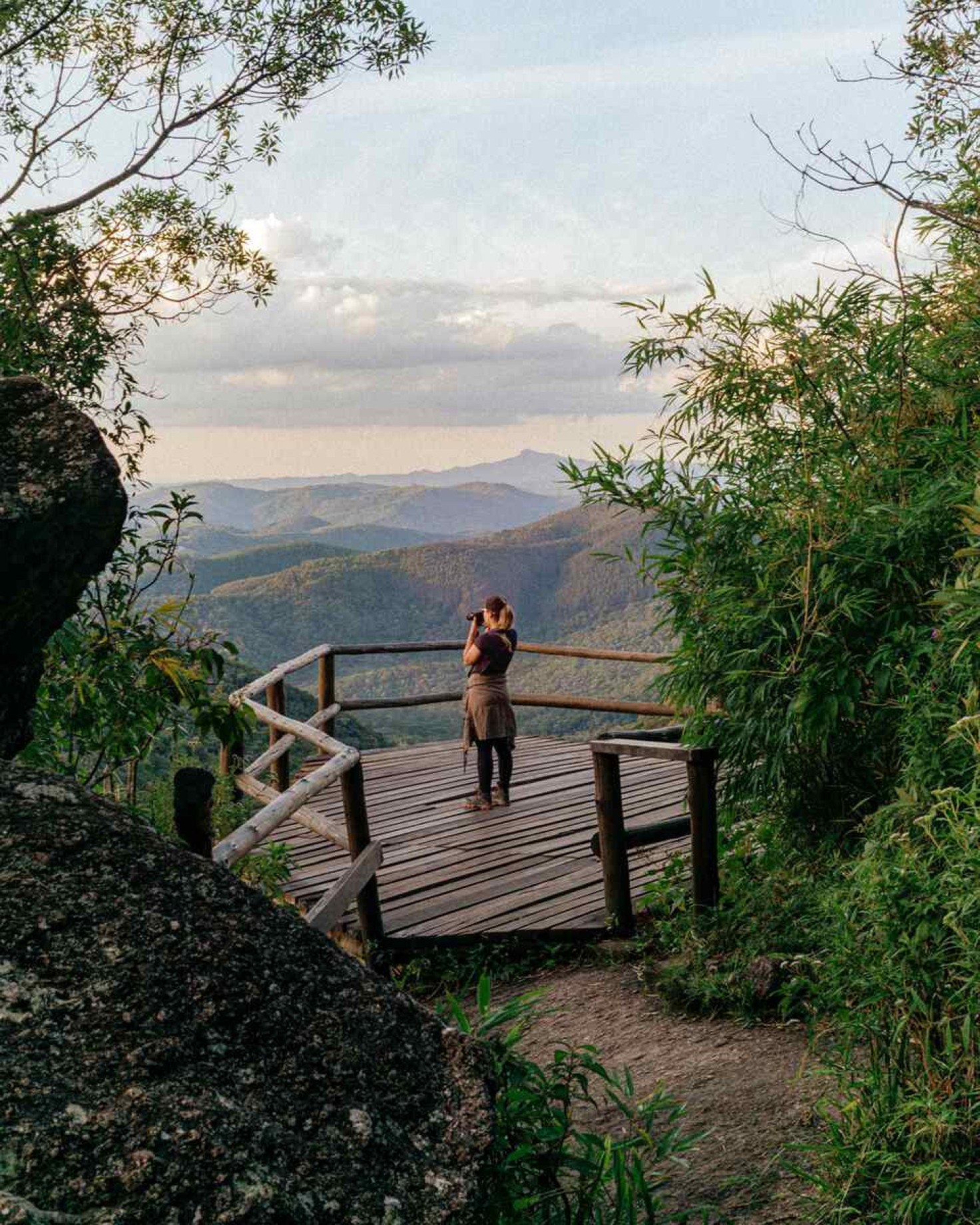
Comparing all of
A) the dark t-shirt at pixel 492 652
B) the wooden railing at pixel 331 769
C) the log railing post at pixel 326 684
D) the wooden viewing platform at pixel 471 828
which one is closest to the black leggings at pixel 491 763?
the wooden viewing platform at pixel 471 828

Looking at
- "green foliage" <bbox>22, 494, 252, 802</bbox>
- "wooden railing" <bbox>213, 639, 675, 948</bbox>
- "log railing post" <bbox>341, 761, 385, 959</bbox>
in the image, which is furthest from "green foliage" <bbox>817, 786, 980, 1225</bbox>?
"log railing post" <bbox>341, 761, 385, 959</bbox>

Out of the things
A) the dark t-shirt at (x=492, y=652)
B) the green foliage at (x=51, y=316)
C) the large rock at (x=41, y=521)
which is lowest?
the dark t-shirt at (x=492, y=652)

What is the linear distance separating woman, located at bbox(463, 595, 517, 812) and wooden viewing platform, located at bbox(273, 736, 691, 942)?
0.55 m

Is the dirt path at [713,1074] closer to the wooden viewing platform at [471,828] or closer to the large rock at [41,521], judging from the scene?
the wooden viewing platform at [471,828]

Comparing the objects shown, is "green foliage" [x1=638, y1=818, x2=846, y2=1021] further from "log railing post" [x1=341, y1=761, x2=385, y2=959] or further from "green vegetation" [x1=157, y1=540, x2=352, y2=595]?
"green vegetation" [x1=157, y1=540, x2=352, y2=595]

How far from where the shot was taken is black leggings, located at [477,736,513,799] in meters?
7.98

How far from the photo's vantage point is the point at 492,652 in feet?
24.9

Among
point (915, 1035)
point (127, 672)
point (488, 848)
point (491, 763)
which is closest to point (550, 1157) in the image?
point (915, 1035)

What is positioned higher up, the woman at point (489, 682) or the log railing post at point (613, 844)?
the woman at point (489, 682)

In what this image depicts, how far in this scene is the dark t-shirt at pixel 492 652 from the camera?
24.8ft

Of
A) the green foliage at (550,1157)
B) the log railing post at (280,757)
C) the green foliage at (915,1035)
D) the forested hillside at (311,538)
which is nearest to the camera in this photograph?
the green foliage at (550,1157)

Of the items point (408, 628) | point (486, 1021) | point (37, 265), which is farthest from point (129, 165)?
point (408, 628)

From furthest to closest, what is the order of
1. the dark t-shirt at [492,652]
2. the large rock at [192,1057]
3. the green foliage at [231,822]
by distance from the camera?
1. the dark t-shirt at [492,652]
2. the green foliage at [231,822]
3. the large rock at [192,1057]

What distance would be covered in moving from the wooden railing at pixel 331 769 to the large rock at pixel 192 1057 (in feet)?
5.89
